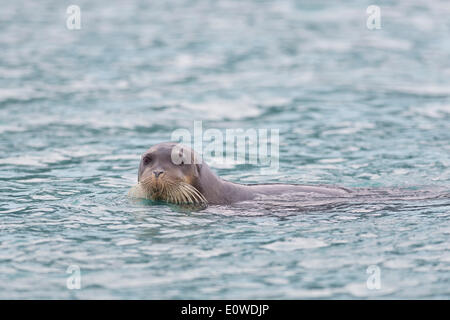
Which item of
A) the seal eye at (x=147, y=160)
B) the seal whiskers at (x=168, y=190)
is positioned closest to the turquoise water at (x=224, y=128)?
the seal whiskers at (x=168, y=190)

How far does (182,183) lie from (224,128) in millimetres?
5912

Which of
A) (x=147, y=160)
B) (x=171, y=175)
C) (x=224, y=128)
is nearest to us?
(x=171, y=175)

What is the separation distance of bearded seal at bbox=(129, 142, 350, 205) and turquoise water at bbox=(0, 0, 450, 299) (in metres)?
0.22

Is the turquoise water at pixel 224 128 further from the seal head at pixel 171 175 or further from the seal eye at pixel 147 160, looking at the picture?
the seal eye at pixel 147 160

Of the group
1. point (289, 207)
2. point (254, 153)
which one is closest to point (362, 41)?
point (254, 153)

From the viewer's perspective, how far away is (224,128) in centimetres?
1459

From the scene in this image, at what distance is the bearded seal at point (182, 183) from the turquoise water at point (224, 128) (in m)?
Result: 0.22

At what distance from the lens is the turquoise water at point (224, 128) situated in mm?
7438

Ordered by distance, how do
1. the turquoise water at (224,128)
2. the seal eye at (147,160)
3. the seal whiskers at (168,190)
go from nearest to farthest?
the turquoise water at (224,128), the seal whiskers at (168,190), the seal eye at (147,160)

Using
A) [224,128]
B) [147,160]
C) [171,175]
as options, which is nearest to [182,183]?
[171,175]

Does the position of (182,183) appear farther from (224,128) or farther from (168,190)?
(224,128)

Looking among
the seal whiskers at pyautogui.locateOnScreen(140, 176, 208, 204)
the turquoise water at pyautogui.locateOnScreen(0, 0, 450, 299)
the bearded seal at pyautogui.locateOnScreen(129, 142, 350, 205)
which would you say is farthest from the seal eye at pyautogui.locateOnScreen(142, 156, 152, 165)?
the turquoise water at pyautogui.locateOnScreen(0, 0, 450, 299)

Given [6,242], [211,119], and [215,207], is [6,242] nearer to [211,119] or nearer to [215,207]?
[215,207]

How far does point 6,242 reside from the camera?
26.9 feet
